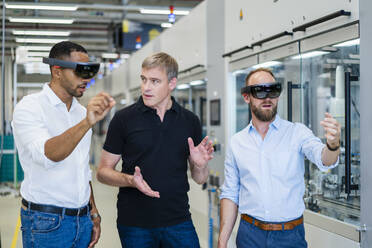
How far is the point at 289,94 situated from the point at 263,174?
122 centimetres

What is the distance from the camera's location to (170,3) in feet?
34.8

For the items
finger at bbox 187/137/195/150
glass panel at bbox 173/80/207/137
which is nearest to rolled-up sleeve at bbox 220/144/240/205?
finger at bbox 187/137/195/150

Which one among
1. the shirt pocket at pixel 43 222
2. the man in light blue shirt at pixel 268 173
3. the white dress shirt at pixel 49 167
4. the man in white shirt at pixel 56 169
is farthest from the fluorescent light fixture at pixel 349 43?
the shirt pocket at pixel 43 222

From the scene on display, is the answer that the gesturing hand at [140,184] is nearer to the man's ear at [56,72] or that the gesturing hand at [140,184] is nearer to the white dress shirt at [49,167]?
the white dress shirt at [49,167]

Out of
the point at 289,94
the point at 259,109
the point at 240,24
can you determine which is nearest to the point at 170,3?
the point at 240,24

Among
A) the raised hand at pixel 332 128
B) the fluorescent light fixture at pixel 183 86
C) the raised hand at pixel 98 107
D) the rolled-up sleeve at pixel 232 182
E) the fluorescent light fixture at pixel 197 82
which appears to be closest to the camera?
the raised hand at pixel 98 107

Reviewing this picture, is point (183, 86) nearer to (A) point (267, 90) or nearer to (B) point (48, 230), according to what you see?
(A) point (267, 90)

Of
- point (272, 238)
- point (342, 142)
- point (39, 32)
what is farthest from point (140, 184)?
point (342, 142)

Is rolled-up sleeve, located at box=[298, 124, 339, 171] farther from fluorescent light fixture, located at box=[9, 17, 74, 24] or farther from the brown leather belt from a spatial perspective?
fluorescent light fixture, located at box=[9, 17, 74, 24]

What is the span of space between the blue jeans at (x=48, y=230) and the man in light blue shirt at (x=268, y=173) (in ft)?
2.50

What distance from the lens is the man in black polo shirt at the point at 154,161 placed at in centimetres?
205

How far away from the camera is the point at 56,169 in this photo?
1.87 metres

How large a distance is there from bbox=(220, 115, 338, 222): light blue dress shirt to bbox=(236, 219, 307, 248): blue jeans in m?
0.06

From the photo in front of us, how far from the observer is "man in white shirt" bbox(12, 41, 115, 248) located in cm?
179
